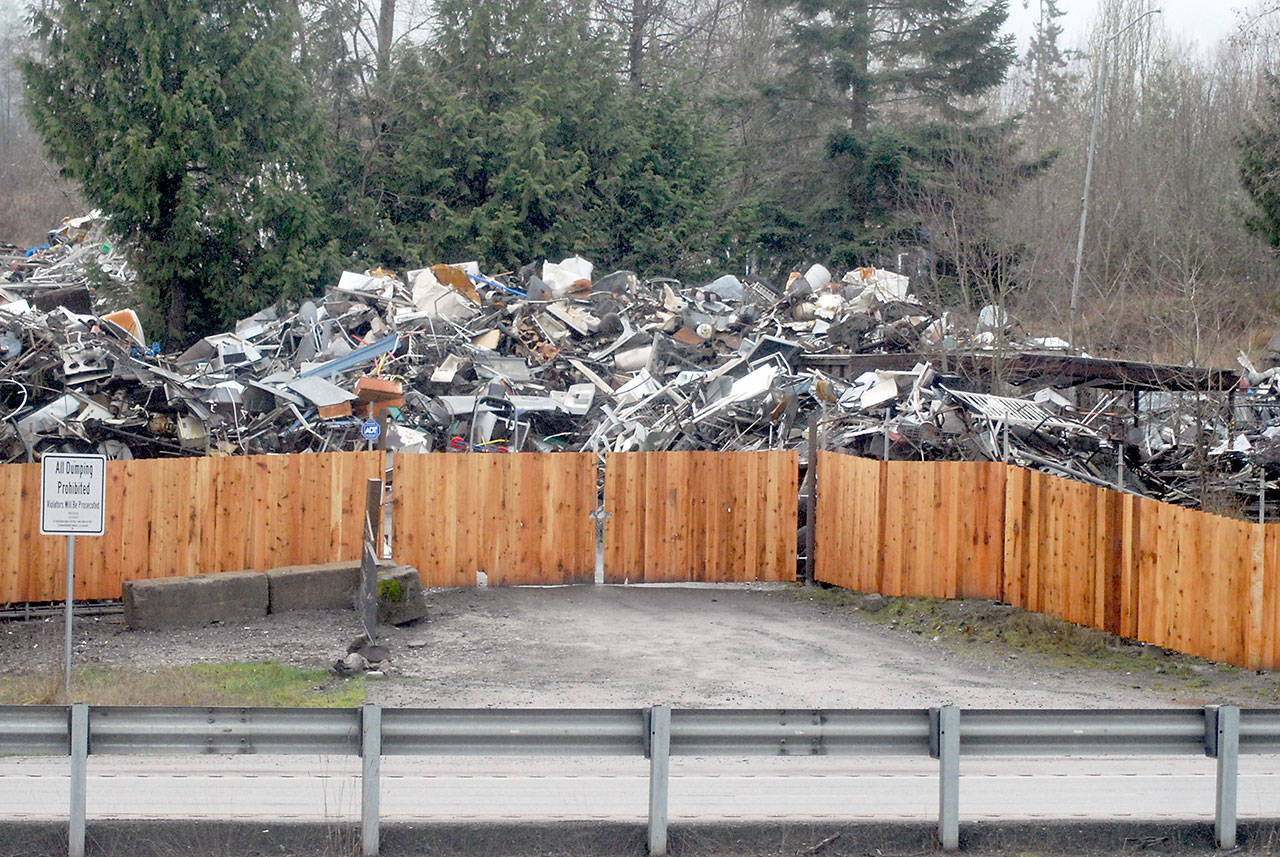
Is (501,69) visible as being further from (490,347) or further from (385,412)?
(385,412)

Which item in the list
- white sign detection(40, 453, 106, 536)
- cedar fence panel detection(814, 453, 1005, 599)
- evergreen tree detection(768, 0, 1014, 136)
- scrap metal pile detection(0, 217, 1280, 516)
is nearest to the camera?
white sign detection(40, 453, 106, 536)

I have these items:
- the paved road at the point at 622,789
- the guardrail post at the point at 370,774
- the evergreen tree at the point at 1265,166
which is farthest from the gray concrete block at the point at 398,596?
the evergreen tree at the point at 1265,166

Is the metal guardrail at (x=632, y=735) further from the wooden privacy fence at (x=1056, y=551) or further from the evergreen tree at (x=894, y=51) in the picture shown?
the evergreen tree at (x=894, y=51)

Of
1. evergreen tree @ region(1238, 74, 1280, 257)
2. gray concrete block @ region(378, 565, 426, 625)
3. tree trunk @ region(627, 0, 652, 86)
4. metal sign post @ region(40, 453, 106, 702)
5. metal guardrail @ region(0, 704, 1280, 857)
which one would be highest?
tree trunk @ region(627, 0, 652, 86)

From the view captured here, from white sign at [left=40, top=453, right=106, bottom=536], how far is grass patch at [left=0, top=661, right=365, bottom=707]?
5.13ft

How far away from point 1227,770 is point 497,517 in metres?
12.3

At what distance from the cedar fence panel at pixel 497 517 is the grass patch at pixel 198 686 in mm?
4731

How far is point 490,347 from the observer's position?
2647cm

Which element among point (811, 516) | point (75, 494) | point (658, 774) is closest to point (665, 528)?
point (811, 516)

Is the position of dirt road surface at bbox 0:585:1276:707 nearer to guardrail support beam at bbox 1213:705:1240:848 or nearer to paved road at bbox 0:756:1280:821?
paved road at bbox 0:756:1280:821

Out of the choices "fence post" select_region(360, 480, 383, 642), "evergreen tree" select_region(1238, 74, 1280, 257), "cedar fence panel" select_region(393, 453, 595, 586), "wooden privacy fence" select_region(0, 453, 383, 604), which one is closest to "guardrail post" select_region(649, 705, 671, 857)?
"fence post" select_region(360, 480, 383, 642)

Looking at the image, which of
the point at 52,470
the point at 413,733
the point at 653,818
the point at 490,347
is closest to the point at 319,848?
the point at 413,733

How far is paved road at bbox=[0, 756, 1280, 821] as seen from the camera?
7840 mm

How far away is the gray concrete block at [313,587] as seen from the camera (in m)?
15.8
